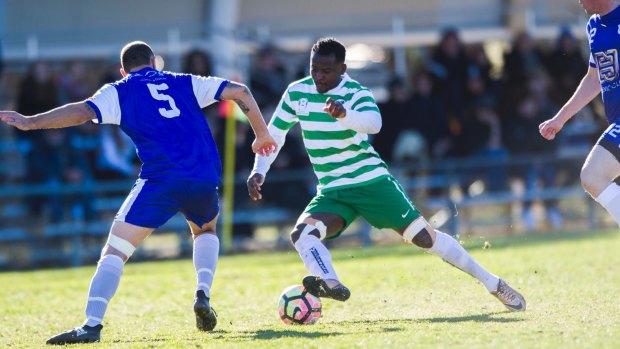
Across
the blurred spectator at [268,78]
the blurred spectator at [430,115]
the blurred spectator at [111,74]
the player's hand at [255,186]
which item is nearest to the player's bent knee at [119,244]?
the player's hand at [255,186]

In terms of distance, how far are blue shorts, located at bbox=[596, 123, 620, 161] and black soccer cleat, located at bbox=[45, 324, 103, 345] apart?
374 cm

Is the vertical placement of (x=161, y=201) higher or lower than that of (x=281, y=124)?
lower

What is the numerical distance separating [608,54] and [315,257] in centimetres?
257

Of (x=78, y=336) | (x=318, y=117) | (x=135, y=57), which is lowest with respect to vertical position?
(x=78, y=336)

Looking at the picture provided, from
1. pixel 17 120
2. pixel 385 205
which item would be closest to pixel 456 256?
pixel 385 205

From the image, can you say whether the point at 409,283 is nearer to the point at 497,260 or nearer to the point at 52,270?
the point at 497,260

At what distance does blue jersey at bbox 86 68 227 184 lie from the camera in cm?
809

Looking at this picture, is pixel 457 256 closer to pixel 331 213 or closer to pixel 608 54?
pixel 331 213

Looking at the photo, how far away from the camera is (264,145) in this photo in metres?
8.34

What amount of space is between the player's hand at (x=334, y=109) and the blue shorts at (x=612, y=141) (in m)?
1.89

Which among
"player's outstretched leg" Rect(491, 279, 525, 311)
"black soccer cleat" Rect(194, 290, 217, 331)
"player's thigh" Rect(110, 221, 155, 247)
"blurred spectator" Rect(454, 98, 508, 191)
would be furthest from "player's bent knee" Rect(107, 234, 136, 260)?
"blurred spectator" Rect(454, 98, 508, 191)

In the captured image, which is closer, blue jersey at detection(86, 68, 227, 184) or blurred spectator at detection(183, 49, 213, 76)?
blue jersey at detection(86, 68, 227, 184)

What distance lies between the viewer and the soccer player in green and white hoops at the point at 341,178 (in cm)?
851

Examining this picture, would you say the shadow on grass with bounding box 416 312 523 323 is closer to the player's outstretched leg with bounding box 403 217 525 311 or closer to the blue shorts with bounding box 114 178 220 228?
the player's outstretched leg with bounding box 403 217 525 311
